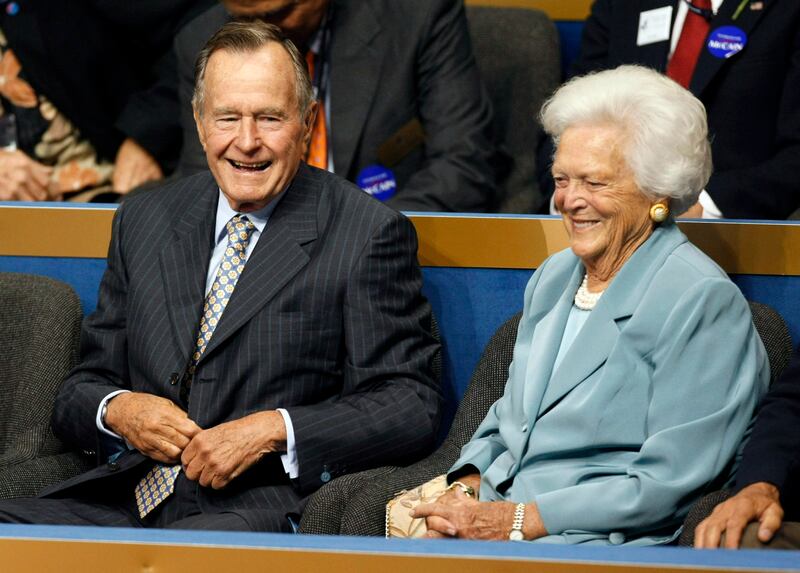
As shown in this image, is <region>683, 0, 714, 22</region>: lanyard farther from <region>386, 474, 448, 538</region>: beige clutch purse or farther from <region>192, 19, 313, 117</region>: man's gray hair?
<region>386, 474, 448, 538</region>: beige clutch purse

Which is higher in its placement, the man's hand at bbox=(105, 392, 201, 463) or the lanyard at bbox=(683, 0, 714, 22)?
the lanyard at bbox=(683, 0, 714, 22)

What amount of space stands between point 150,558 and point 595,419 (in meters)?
0.96

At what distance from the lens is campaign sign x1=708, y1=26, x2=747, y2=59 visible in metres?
3.29

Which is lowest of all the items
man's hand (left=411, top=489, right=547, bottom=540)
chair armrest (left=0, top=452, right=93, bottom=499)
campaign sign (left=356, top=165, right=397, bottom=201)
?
chair armrest (left=0, top=452, right=93, bottom=499)

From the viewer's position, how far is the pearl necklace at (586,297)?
2.33 metres

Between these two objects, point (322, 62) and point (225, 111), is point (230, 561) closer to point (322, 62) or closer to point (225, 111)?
point (225, 111)

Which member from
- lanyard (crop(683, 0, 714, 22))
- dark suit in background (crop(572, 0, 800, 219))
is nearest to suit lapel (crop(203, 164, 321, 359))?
dark suit in background (crop(572, 0, 800, 219))

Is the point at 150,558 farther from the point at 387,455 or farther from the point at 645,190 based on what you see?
the point at 645,190

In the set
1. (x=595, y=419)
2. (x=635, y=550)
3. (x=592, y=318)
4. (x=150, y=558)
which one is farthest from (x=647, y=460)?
(x=150, y=558)

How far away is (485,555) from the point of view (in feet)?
4.71

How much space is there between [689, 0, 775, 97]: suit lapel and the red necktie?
0.05 metres

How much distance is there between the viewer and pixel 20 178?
3.82 meters

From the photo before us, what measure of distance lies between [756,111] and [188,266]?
1.65m

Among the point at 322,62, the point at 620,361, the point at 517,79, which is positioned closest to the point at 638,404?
the point at 620,361
